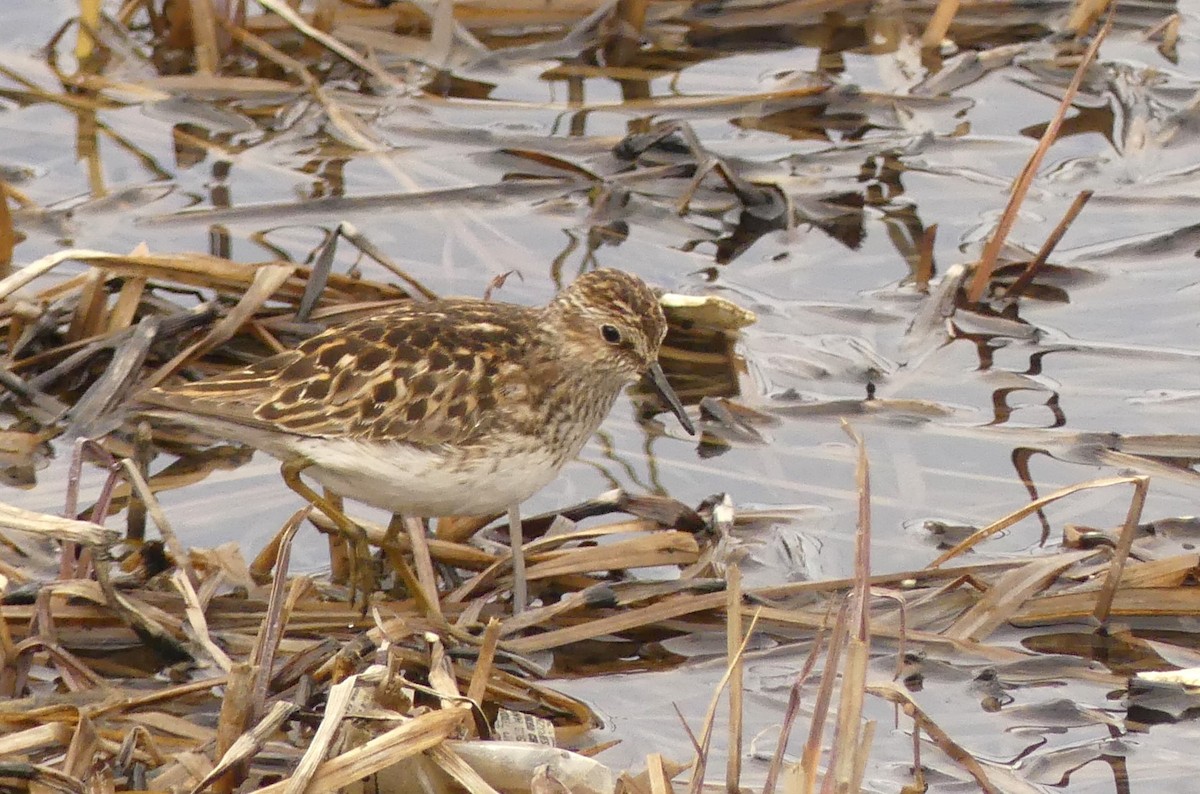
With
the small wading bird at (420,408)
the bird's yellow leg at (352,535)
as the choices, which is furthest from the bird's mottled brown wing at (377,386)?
the bird's yellow leg at (352,535)

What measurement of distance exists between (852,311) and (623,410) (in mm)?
1125

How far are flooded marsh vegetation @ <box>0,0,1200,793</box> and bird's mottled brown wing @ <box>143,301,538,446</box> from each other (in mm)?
356

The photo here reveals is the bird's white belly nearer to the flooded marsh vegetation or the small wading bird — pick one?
the small wading bird

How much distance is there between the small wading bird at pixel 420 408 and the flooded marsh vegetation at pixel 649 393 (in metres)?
0.25

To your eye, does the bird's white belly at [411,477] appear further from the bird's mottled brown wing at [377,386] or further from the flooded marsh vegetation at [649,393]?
the flooded marsh vegetation at [649,393]

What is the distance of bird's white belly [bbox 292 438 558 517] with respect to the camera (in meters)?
5.50

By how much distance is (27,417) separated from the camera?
21.7 ft

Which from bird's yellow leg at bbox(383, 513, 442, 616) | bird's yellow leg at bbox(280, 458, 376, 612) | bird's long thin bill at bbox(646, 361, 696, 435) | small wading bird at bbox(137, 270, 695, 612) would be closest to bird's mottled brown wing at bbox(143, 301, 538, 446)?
small wading bird at bbox(137, 270, 695, 612)

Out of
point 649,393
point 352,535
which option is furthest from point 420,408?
point 649,393

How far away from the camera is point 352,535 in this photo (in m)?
5.57

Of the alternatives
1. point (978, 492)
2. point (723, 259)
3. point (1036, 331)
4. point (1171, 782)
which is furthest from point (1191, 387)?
point (1171, 782)

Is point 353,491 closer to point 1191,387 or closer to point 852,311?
point 852,311

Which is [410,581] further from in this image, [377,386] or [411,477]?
[377,386]

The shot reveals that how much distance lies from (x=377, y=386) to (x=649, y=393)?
5.66ft
